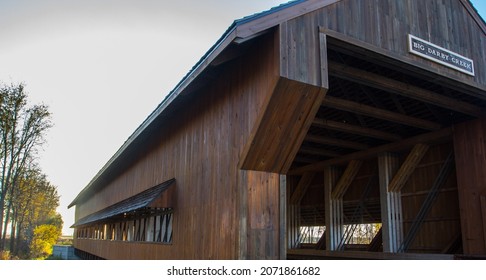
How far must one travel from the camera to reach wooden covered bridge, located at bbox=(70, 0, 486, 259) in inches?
236

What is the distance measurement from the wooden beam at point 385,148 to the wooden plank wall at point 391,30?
306 centimetres

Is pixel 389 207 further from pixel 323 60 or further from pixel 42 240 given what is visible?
pixel 42 240

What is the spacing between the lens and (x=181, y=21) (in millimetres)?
9977

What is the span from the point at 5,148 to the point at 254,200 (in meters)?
14.1

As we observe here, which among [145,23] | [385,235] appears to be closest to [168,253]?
[145,23]

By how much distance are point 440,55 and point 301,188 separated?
10.3 metres

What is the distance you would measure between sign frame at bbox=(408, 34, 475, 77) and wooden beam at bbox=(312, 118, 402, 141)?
345 cm

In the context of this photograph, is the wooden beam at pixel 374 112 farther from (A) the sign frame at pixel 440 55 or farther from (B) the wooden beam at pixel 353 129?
(A) the sign frame at pixel 440 55

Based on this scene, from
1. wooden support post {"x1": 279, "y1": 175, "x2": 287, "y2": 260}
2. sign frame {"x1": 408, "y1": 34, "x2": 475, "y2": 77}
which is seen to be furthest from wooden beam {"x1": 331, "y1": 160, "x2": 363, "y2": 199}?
wooden support post {"x1": 279, "y1": 175, "x2": 287, "y2": 260}

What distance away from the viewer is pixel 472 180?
31.1 feet

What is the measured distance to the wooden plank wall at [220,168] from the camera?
613cm

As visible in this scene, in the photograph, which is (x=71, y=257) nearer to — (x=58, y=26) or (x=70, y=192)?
(x=70, y=192)

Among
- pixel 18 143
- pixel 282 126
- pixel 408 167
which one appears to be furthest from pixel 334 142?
pixel 18 143

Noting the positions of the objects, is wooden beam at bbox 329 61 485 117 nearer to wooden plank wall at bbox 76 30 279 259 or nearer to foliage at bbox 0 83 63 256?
wooden plank wall at bbox 76 30 279 259
